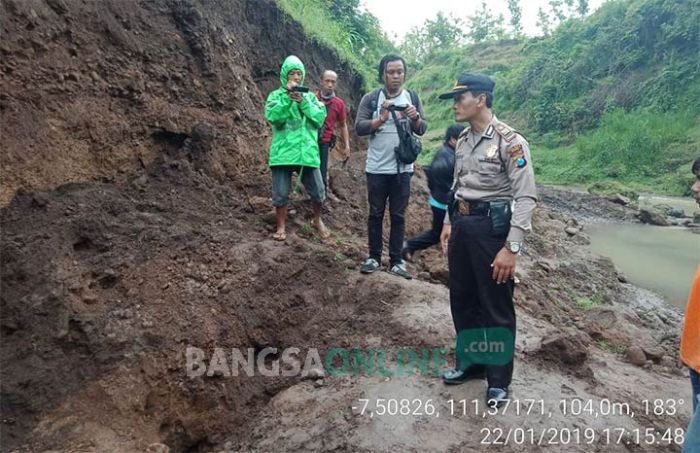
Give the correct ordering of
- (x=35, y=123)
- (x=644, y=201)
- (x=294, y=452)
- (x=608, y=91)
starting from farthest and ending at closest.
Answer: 1. (x=608, y=91)
2. (x=644, y=201)
3. (x=35, y=123)
4. (x=294, y=452)

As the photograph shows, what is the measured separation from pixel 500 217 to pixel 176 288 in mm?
2489

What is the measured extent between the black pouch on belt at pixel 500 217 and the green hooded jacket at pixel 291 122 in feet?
7.47

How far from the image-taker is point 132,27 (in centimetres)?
507

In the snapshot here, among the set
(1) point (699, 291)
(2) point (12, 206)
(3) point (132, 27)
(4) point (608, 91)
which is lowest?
(1) point (699, 291)

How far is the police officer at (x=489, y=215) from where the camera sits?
112 inches

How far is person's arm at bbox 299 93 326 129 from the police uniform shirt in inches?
77.7

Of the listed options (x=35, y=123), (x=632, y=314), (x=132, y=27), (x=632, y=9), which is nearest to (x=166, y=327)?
(x=35, y=123)

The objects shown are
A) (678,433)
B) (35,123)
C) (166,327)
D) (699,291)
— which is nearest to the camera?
(699,291)

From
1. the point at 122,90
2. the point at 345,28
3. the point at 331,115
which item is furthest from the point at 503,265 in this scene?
the point at 345,28

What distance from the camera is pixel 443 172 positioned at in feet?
17.7

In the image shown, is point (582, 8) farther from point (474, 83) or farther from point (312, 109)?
point (474, 83)

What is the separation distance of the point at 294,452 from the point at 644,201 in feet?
57.8

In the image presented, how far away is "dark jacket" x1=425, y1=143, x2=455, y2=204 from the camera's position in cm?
536

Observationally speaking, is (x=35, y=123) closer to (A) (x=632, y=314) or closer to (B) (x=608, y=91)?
(A) (x=632, y=314)
